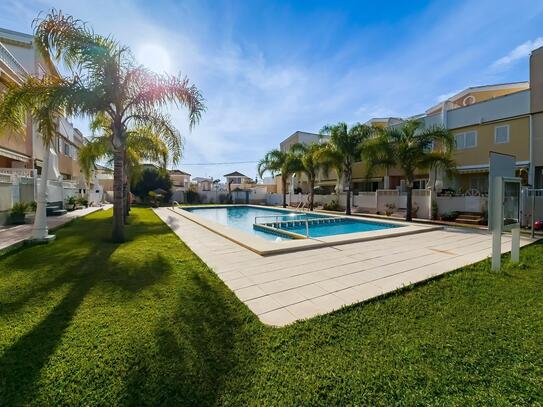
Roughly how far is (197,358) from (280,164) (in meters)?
25.9

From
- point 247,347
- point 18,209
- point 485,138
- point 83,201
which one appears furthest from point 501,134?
point 83,201

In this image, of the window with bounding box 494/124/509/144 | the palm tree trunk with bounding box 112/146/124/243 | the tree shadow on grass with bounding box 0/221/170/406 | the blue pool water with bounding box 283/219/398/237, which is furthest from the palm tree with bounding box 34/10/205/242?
the window with bounding box 494/124/509/144

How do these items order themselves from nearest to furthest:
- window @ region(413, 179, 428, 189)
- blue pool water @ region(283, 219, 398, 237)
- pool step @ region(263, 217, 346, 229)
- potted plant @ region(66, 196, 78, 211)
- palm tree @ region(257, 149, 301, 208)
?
1. blue pool water @ region(283, 219, 398, 237)
2. pool step @ region(263, 217, 346, 229)
3. potted plant @ region(66, 196, 78, 211)
4. window @ region(413, 179, 428, 189)
5. palm tree @ region(257, 149, 301, 208)

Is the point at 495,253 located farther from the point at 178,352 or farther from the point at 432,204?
the point at 432,204

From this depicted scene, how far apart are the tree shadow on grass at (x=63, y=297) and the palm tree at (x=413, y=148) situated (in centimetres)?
1530

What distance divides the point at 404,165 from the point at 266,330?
16074 millimetres

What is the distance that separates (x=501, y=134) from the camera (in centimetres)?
1777

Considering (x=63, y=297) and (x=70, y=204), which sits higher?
(x=70, y=204)

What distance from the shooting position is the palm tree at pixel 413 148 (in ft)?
51.6

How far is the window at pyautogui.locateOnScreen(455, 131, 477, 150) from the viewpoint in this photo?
1922cm

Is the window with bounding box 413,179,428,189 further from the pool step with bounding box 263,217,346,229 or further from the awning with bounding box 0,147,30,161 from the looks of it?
the awning with bounding box 0,147,30,161

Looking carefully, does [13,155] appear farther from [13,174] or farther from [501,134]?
[501,134]

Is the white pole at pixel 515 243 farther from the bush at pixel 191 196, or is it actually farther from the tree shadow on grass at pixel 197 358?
the bush at pixel 191 196

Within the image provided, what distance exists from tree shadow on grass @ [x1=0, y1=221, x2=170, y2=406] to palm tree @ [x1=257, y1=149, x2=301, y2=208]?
19.4 meters
